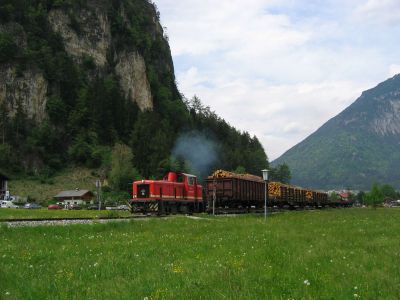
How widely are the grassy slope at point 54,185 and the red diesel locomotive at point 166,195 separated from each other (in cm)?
6607

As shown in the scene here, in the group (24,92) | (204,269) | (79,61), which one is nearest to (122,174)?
(24,92)

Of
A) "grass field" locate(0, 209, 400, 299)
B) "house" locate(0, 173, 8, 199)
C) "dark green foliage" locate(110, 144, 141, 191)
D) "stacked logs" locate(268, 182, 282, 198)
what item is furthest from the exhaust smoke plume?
"grass field" locate(0, 209, 400, 299)

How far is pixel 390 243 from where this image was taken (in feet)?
52.4

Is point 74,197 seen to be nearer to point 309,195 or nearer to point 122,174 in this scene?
point 122,174

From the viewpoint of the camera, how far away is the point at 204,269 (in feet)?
35.7

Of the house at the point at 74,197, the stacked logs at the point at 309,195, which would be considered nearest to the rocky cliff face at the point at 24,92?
the house at the point at 74,197

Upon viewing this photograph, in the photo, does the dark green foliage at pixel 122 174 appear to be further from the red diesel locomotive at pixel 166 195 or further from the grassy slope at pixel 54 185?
the red diesel locomotive at pixel 166 195

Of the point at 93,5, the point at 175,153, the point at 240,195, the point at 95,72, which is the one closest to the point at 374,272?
the point at 240,195

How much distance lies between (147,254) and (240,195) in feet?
135

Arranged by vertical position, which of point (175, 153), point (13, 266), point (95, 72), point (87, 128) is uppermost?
point (95, 72)

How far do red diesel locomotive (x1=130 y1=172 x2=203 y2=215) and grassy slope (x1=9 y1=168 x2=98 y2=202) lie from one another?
66.1 meters

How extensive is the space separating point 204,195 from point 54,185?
72187mm

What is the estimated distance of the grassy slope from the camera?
10700 cm

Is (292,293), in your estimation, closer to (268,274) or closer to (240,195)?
(268,274)
